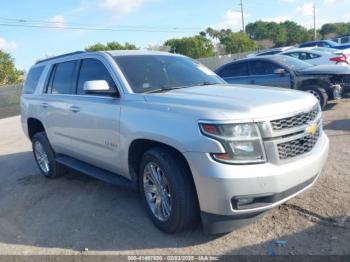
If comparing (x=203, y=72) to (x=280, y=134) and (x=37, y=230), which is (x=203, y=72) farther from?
(x=37, y=230)

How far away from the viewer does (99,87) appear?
442 cm

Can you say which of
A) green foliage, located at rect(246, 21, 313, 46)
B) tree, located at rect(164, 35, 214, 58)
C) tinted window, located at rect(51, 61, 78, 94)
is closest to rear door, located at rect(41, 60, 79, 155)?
tinted window, located at rect(51, 61, 78, 94)

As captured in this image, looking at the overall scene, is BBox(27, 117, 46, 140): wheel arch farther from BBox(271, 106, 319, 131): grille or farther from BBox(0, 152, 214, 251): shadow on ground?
BBox(271, 106, 319, 131): grille

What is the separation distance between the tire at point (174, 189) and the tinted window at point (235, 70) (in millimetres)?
7443

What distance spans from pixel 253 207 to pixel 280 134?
70cm

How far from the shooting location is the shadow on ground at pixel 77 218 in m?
4.12

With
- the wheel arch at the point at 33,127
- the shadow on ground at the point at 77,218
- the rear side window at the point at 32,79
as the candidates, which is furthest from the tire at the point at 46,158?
the rear side window at the point at 32,79

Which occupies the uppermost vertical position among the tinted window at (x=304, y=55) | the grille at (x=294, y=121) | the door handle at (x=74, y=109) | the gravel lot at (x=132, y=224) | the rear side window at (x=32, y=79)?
the rear side window at (x=32, y=79)

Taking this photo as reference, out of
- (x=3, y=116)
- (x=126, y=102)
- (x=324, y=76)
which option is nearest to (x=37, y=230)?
(x=126, y=102)

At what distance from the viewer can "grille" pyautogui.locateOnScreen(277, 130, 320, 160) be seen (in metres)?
3.58

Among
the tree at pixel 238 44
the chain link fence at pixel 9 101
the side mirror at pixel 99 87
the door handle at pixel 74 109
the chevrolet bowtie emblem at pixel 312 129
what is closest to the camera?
the chevrolet bowtie emblem at pixel 312 129

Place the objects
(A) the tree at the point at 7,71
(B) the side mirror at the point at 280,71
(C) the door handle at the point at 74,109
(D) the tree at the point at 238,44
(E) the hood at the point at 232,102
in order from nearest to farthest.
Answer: (E) the hood at the point at 232,102
(C) the door handle at the point at 74,109
(B) the side mirror at the point at 280,71
(A) the tree at the point at 7,71
(D) the tree at the point at 238,44

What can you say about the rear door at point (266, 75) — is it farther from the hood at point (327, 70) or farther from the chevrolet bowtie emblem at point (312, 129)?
the chevrolet bowtie emblem at point (312, 129)

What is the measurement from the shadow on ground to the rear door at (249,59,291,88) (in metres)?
5.83
